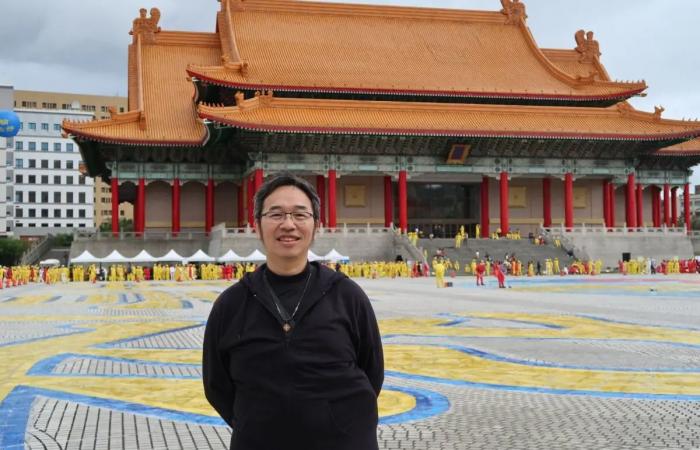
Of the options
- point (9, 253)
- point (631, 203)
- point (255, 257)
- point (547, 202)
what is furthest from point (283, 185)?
point (9, 253)

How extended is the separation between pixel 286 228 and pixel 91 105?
13935 centimetres

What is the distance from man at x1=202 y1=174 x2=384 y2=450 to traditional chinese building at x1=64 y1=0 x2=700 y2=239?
46119mm

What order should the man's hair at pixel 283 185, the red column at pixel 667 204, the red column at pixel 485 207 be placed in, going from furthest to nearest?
the red column at pixel 667 204 → the red column at pixel 485 207 → the man's hair at pixel 283 185

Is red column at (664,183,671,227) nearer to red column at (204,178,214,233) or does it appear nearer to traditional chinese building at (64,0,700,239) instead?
traditional chinese building at (64,0,700,239)

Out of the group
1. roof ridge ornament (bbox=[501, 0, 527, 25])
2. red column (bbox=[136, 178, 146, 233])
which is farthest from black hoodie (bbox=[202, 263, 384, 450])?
roof ridge ornament (bbox=[501, 0, 527, 25])

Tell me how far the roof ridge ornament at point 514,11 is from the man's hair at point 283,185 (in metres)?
70.5

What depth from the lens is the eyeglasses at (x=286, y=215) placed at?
4.03 m

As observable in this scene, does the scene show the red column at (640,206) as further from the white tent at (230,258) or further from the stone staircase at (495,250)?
the white tent at (230,258)

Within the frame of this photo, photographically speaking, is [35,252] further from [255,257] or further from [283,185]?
[283,185]

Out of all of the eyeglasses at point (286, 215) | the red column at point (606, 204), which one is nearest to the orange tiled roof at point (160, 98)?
the red column at point (606, 204)

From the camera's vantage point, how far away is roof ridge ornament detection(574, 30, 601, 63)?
7212 centimetres

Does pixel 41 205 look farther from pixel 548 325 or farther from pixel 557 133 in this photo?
pixel 548 325

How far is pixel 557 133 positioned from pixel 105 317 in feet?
138

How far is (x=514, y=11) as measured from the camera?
70938mm
